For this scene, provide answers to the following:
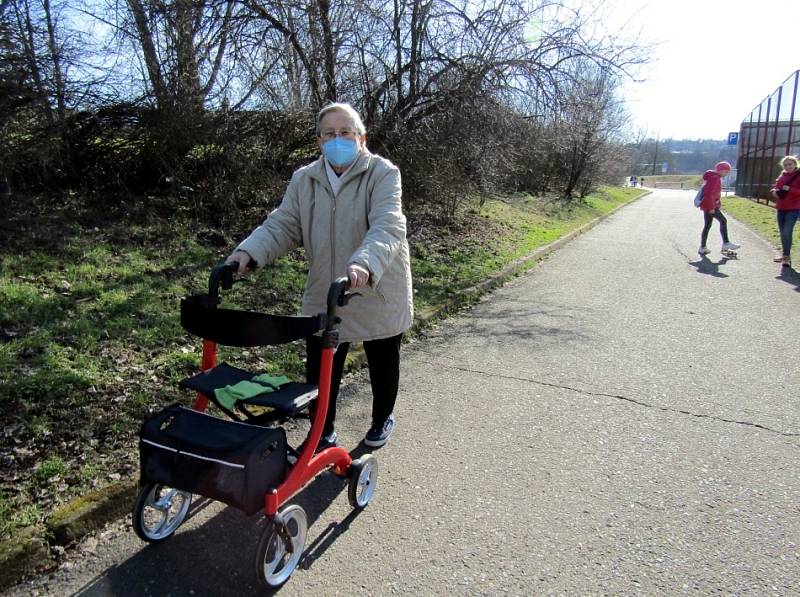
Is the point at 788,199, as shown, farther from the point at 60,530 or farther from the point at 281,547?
the point at 60,530

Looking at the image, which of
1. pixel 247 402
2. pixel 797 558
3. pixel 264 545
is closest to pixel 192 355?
pixel 247 402

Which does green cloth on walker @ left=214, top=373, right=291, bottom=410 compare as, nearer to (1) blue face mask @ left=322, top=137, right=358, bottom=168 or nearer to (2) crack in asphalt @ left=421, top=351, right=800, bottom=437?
(1) blue face mask @ left=322, top=137, right=358, bottom=168

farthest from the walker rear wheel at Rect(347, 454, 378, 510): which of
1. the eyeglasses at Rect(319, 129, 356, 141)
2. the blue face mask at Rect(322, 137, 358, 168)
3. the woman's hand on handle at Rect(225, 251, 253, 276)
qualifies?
the eyeglasses at Rect(319, 129, 356, 141)

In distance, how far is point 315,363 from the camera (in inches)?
119

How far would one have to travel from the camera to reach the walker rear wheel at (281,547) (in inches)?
84.6

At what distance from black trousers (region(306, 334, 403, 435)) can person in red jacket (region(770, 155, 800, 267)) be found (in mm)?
8335

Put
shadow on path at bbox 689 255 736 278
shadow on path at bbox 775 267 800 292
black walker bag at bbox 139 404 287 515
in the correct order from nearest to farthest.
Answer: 1. black walker bag at bbox 139 404 287 515
2. shadow on path at bbox 775 267 800 292
3. shadow on path at bbox 689 255 736 278

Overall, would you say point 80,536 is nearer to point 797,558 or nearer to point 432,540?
point 432,540

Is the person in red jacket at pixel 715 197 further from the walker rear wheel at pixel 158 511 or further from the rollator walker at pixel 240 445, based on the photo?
the walker rear wheel at pixel 158 511

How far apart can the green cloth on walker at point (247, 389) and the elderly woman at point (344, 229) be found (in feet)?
1.66

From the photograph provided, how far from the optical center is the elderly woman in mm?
2682

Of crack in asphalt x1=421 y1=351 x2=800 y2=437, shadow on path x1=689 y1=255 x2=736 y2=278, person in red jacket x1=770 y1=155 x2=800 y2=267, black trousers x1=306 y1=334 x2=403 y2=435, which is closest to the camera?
black trousers x1=306 y1=334 x2=403 y2=435

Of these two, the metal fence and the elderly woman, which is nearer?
the elderly woman

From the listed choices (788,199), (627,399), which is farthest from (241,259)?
(788,199)
